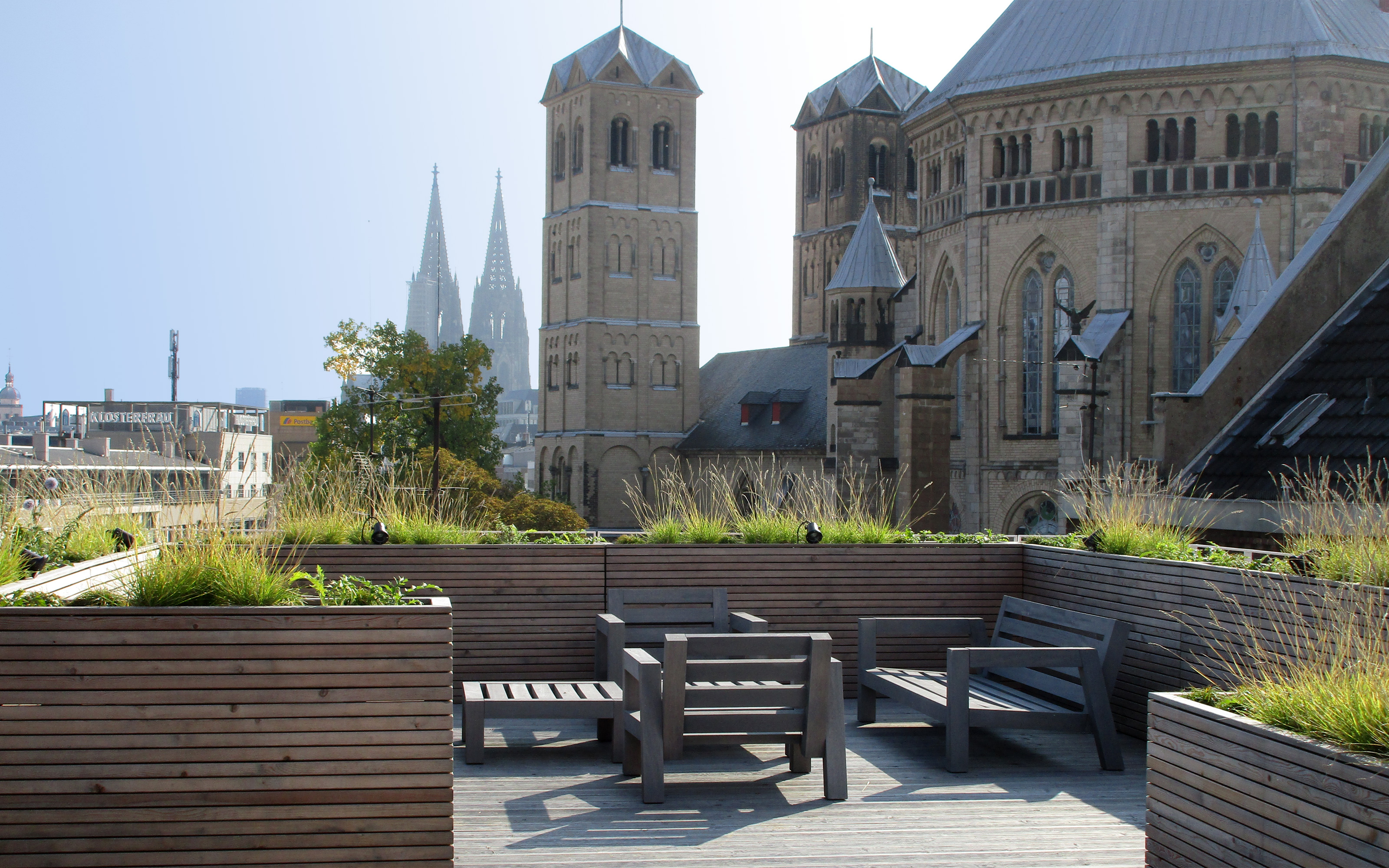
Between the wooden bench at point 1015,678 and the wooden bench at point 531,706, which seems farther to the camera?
the wooden bench at point 1015,678

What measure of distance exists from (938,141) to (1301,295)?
773 inches

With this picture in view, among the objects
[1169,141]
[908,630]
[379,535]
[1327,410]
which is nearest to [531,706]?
[379,535]

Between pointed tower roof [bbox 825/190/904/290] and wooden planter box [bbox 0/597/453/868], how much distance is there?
39963 millimetres

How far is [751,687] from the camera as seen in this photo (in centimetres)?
617

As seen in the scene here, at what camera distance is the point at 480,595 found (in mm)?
8023

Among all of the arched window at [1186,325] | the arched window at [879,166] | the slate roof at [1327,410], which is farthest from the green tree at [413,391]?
the slate roof at [1327,410]

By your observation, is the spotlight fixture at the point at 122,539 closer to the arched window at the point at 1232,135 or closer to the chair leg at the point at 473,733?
the chair leg at the point at 473,733

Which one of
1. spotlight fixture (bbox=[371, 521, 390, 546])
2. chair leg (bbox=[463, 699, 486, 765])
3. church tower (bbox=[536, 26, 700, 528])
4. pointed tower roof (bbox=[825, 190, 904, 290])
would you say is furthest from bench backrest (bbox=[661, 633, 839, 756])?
church tower (bbox=[536, 26, 700, 528])

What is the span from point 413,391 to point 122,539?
142 feet

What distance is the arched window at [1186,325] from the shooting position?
2806 centimetres

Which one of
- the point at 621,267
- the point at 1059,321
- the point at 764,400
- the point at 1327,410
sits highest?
the point at 621,267

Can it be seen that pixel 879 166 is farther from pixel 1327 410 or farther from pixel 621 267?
pixel 1327 410

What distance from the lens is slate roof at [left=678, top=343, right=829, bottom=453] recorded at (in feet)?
174

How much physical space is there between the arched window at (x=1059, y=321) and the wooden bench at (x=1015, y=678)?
21.9m
